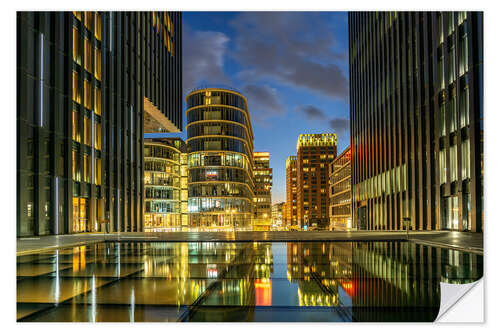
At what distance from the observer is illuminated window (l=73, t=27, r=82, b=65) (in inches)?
1494

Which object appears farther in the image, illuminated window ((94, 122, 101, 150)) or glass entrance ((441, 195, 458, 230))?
illuminated window ((94, 122, 101, 150))

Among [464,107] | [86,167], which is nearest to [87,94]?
[86,167]

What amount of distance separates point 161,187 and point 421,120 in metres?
77.8

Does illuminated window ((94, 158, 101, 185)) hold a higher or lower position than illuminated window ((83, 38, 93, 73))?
lower

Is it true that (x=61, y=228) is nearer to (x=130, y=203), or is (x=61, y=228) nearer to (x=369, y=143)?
(x=130, y=203)

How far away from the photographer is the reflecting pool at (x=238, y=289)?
269 inches

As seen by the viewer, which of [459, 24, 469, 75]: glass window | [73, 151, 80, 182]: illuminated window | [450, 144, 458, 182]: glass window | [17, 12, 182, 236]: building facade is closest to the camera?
[17, 12, 182, 236]: building facade

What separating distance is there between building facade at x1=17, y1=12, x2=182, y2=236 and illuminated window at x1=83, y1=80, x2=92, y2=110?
98 mm

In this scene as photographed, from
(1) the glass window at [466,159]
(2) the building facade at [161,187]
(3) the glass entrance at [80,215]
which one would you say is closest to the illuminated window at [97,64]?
(3) the glass entrance at [80,215]

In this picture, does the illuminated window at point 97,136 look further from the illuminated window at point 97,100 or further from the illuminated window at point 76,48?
the illuminated window at point 76,48

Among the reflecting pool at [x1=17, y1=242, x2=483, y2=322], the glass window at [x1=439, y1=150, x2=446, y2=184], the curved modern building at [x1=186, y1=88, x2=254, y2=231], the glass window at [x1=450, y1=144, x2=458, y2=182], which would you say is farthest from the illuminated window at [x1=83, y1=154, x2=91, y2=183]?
the curved modern building at [x1=186, y1=88, x2=254, y2=231]

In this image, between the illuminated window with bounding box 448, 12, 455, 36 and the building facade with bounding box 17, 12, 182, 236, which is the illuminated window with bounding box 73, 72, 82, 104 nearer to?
the building facade with bounding box 17, 12, 182, 236

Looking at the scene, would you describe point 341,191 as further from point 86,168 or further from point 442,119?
point 86,168
